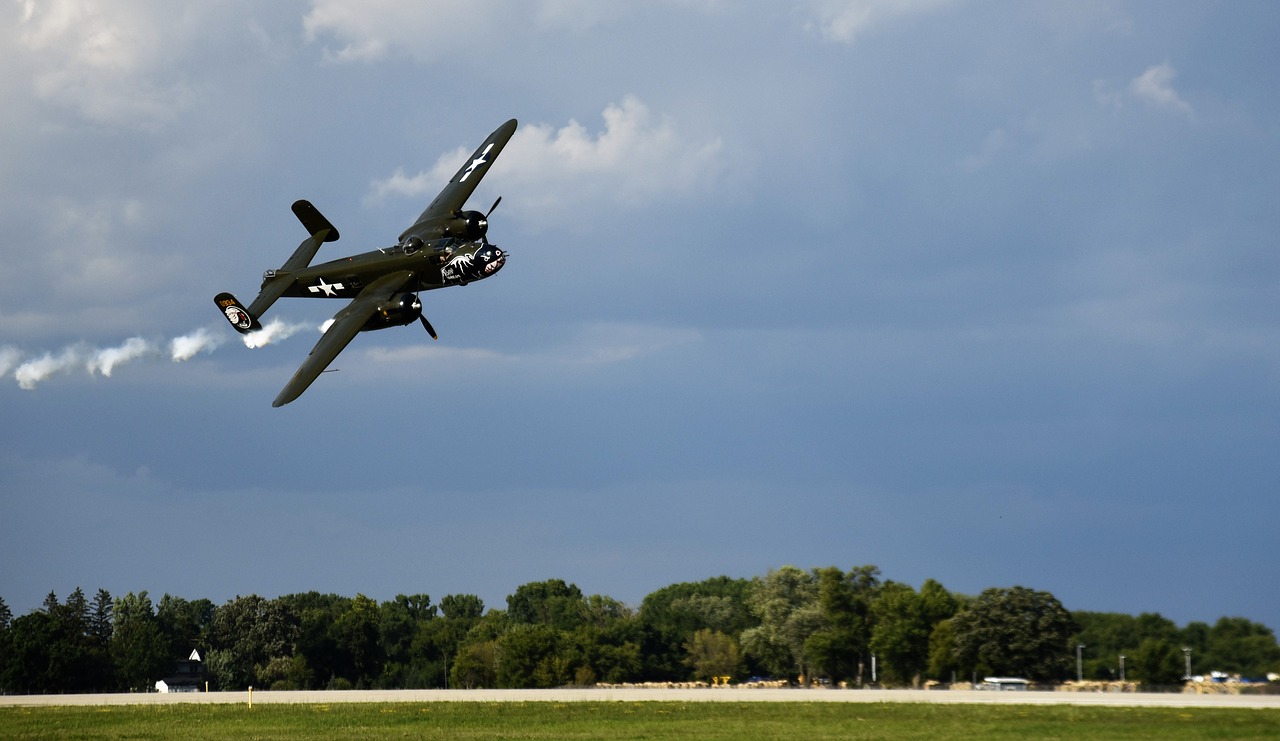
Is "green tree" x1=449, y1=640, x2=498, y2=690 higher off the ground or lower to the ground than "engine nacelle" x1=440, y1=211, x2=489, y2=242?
lower

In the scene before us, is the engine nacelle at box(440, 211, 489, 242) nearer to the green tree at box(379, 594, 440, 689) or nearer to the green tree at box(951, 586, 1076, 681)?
the green tree at box(951, 586, 1076, 681)

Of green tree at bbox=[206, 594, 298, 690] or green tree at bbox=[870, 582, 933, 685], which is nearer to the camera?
green tree at bbox=[870, 582, 933, 685]

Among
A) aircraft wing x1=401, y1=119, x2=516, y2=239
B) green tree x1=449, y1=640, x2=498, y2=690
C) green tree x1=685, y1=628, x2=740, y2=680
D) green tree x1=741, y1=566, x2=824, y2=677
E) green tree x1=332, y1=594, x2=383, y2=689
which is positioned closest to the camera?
aircraft wing x1=401, y1=119, x2=516, y2=239

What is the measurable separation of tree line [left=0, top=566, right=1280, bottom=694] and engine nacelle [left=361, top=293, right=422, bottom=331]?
3767cm

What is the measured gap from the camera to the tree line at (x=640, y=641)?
219 ft

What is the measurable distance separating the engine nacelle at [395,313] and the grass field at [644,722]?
15170 millimetres

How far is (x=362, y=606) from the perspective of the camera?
435ft

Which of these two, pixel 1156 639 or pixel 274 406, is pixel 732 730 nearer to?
pixel 274 406

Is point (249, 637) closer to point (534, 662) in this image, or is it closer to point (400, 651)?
point (400, 651)

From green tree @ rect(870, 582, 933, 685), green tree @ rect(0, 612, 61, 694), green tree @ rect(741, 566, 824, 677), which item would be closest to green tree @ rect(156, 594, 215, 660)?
green tree @ rect(0, 612, 61, 694)

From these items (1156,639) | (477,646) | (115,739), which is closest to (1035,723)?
(1156,639)

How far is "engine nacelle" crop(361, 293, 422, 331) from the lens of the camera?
48562mm

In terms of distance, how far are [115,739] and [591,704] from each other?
21.2 meters

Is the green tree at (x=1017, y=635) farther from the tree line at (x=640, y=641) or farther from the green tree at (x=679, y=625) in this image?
the green tree at (x=679, y=625)
